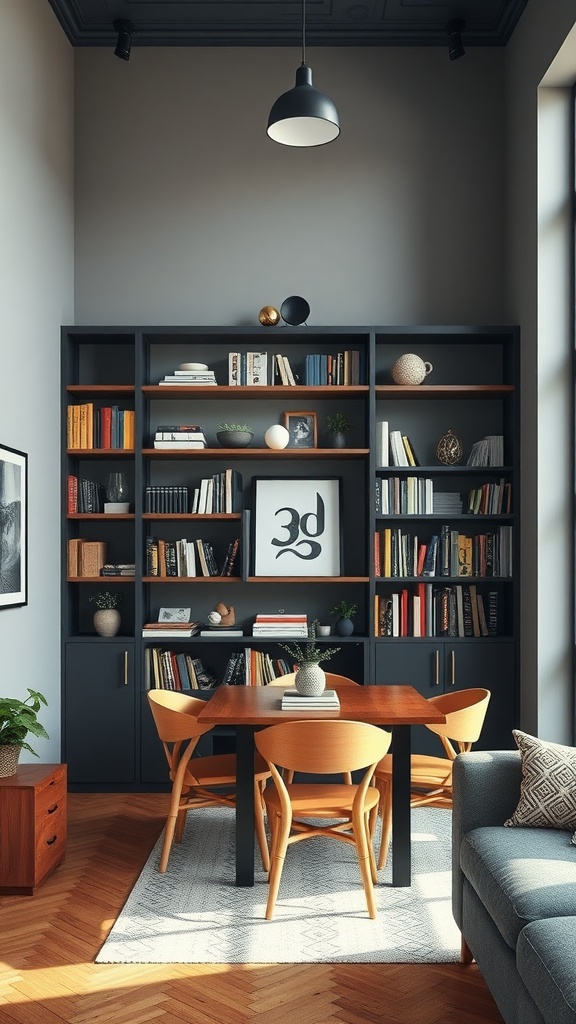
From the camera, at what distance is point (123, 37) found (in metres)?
5.97

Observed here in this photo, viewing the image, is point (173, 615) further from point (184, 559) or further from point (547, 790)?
point (547, 790)

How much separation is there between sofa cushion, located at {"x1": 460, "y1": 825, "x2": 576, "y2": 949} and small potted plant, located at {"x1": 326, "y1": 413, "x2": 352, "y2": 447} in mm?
3040

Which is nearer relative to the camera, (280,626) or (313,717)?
(313,717)

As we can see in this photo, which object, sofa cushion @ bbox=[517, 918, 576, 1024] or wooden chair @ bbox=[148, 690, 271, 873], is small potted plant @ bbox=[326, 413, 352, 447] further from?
sofa cushion @ bbox=[517, 918, 576, 1024]

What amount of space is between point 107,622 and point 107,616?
0.04 meters

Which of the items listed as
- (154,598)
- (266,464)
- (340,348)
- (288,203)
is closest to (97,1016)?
(154,598)

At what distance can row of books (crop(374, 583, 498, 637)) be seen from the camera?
5895 millimetres

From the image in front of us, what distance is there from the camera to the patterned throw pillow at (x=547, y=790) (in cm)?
323

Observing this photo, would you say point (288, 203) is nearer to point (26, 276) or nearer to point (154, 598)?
point (26, 276)

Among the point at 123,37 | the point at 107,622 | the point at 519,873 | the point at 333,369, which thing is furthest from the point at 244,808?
the point at 123,37

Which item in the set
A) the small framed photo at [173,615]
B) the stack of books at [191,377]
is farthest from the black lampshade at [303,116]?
the small framed photo at [173,615]

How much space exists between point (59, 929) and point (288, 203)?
179 inches

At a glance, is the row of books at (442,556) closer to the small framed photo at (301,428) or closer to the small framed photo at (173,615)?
the small framed photo at (301,428)

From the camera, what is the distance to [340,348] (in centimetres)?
623
